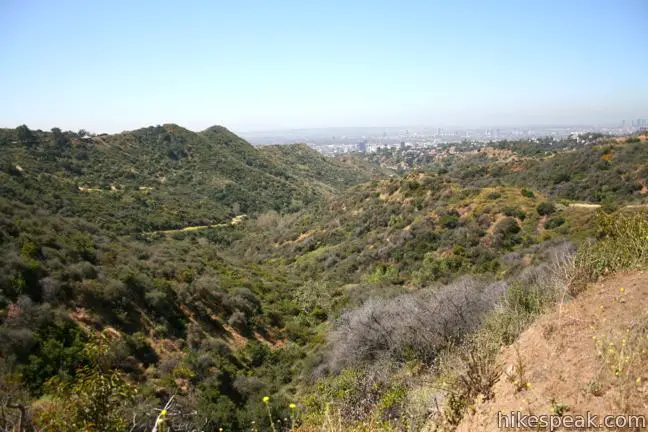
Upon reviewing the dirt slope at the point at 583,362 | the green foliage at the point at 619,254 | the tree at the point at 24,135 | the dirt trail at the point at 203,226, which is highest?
the tree at the point at 24,135

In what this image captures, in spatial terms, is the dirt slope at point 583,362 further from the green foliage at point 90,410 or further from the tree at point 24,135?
the tree at point 24,135

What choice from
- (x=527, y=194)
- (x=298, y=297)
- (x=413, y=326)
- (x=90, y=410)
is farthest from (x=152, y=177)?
(x=90, y=410)

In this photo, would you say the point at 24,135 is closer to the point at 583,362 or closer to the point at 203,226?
the point at 203,226

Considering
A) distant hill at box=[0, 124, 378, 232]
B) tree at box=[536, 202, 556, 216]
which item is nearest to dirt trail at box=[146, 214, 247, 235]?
distant hill at box=[0, 124, 378, 232]

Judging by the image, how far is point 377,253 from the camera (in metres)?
25.3

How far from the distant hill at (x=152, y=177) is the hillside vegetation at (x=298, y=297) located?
59cm

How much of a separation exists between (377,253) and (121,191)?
39.0 metres

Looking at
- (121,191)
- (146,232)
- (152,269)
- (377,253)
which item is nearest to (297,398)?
(152,269)

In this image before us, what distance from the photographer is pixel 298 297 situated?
22.6 metres

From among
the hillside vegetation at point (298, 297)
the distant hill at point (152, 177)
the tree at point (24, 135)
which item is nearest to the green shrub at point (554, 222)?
the hillside vegetation at point (298, 297)

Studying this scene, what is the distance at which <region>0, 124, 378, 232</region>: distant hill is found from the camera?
3597cm

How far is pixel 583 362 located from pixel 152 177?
208 ft

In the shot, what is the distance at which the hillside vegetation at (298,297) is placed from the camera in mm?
5320

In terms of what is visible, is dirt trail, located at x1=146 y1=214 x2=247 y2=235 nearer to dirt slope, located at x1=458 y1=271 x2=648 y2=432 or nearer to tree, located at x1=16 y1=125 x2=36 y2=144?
tree, located at x1=16 y1=125 x2=36 y2=144
